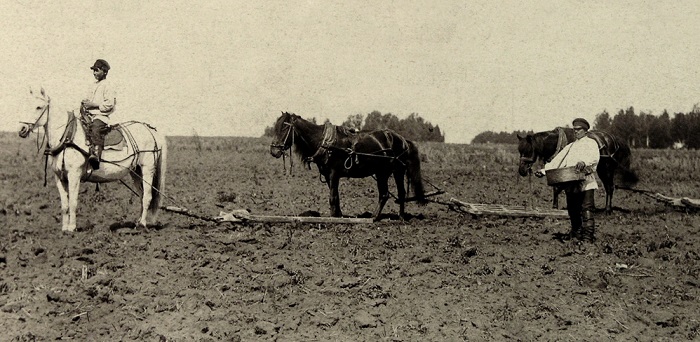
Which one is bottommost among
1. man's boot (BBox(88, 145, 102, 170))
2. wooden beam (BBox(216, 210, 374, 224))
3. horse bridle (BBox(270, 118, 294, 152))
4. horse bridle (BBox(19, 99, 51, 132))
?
wooden beam (BBox(216, 210, 374, 224))

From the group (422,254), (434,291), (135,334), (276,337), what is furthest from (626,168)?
(135,334)

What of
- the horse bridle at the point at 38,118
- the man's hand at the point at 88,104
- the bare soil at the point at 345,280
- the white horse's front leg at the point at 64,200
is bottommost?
the bare soil at the point at 345,280

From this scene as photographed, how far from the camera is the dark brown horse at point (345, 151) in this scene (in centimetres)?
1065

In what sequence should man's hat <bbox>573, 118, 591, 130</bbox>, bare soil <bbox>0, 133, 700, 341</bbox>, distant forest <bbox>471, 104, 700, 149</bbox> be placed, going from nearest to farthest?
1. bare soil <bbox>0, 133, 700, 341</bbox>
2. man's hat <bbox>573, 118, 591, 130</bbox>
3. distant forest <bbox>471, 104, 700, 149</bbox>

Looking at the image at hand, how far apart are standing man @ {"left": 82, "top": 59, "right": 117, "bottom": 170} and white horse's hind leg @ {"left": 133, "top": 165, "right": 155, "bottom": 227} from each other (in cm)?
98

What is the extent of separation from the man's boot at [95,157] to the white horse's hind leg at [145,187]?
91 centimetres

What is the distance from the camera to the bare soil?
6723 millimetres

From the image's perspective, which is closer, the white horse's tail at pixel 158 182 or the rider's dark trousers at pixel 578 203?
the rider's dark trousers at pixel 578 203

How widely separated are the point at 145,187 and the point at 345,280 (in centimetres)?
432

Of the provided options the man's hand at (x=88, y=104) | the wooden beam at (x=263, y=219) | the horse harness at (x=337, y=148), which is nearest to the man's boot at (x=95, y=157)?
the man's hand at (x=88, y=104)

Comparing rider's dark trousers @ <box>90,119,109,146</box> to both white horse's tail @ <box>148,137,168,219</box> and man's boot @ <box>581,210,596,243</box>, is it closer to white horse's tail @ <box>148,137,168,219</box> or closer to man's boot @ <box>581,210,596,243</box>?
white horse's tail @ <box>148,137,168,219</box>

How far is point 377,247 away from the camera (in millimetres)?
9023

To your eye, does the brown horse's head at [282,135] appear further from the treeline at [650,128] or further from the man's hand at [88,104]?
the treeline at [650,128]

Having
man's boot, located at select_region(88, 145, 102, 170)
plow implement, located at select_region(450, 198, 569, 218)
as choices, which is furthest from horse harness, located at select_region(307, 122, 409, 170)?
man's boot, located at select_region(88, 145, 102, 170)
